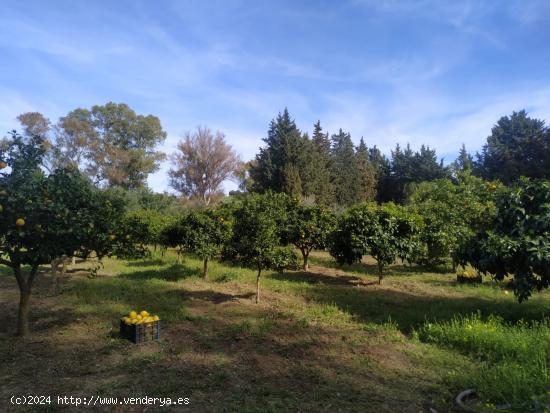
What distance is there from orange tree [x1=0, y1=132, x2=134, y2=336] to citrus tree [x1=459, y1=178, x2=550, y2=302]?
20.7ft

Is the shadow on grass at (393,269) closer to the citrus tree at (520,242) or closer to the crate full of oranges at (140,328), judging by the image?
the citrus tree at (520,242)

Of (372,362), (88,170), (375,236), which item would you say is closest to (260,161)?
(88,170)

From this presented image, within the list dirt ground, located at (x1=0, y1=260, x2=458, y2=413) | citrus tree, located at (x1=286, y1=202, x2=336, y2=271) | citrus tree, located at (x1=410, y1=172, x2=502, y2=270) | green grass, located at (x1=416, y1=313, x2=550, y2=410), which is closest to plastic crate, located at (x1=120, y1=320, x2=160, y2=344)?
dirt ground, located at (x1=0, y1=260, x2=458, y2=413)

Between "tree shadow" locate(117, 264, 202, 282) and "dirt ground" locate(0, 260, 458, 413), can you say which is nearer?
"dirt ground" locate(0, 260, 458, 413)

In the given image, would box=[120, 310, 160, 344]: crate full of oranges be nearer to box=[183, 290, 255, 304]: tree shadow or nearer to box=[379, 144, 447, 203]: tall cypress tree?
box=[183, 290, 255, 304]: tree shadow

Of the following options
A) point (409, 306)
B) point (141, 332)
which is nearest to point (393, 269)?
point (409, 306)

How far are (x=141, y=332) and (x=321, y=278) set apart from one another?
7023mm

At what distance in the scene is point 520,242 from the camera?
5750mm

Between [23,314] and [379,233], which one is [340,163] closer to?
[379,233]

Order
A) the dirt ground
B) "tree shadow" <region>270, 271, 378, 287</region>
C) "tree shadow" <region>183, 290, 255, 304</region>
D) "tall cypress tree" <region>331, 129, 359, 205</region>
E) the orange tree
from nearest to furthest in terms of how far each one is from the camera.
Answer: the dirt ground < the orange tree < "tree shadow" <region>183, 290, 255, 304</region> < "tree shadow" <region>270, 271, 378, 287</region> < "tall cypress tree" <region>331, 129, 359, 205</region>

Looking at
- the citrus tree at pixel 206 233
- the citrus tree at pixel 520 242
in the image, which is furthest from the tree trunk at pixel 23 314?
the citrus tree at pixel 520 242

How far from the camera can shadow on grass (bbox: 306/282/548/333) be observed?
7.01 metres

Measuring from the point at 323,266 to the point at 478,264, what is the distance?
8014mm

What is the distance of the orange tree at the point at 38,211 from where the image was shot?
15.9ft
